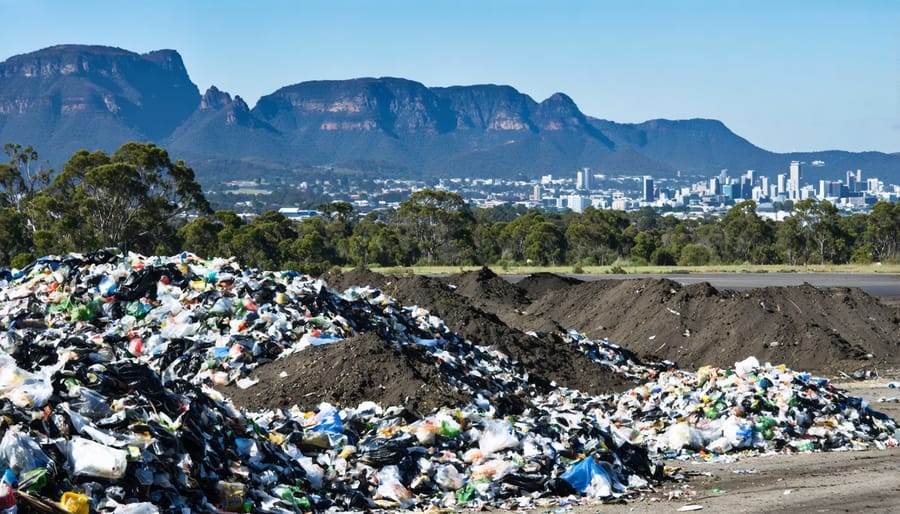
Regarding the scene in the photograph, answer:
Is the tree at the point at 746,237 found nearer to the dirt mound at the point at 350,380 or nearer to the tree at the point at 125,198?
the tree at the point at 125,198

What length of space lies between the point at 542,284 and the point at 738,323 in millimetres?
8459

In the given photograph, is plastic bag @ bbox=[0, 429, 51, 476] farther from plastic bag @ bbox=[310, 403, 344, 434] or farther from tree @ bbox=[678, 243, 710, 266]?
tree @ bbox=[678, 243, 710, 266]

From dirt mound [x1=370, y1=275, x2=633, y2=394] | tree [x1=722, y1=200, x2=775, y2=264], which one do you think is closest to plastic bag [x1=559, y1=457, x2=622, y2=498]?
dirt mound [x1=370, y1=275, x2=633, y2=394]

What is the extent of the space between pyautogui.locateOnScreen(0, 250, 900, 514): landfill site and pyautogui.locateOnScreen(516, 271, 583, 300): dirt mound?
24.3 feet

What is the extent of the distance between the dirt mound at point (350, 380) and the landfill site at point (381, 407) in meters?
0.03

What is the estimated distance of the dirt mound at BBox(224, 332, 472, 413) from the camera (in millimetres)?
12211

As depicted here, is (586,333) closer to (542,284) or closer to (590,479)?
(542,284)

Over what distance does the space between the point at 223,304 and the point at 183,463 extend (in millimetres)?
6535

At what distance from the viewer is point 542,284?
2950 cm

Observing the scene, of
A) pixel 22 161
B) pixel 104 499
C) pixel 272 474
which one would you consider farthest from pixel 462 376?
pixel 22 161

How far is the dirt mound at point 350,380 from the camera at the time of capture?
12.2m

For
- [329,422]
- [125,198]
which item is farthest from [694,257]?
[329,422]

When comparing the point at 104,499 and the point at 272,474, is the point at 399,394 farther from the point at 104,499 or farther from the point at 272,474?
the point at 104,499

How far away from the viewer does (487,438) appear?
411 inches
